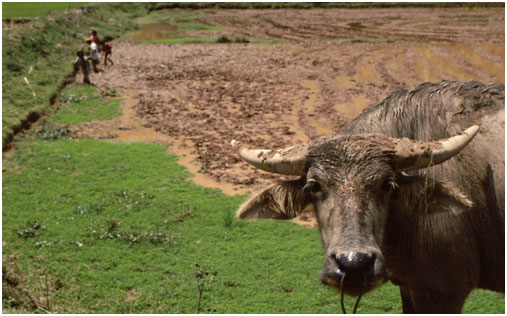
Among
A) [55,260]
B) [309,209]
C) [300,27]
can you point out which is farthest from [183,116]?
[300,27]

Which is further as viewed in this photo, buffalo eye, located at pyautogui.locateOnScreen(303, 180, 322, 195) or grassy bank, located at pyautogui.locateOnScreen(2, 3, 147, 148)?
grassy bank, located at pyautogui.locateOnScreen(2, 3, 147, 148)

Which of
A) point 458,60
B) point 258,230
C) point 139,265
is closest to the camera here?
point 139,265

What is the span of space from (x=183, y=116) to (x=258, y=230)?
21.0ft

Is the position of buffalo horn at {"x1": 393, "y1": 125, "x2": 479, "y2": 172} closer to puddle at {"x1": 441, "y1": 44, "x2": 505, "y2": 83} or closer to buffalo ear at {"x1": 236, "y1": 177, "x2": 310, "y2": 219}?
buffalo ear at {"x1": 236, "y1": 177, "x2": 310, "y2": 219}

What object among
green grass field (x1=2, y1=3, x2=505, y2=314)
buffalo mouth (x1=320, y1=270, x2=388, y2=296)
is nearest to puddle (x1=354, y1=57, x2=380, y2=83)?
green grass field (x1=2, y1=3, x2=505, y2=314)

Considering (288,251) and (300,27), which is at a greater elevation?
(300,27)

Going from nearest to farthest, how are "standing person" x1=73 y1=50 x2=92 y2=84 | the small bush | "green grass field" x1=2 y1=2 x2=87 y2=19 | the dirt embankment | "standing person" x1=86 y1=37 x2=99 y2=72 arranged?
the dirt embankment → "standing person" x1=73 y1=50 x2=92 y2=84 → "standing person" x1=86 y1=37 x2=99 y2=72 → the small bush → "green grass field" x1=2 y1=2 x2=87 y2=19

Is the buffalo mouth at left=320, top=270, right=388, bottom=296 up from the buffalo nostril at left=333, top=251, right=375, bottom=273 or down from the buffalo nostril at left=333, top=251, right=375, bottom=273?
down

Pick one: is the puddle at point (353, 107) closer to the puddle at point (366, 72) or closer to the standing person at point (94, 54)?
the puddle at point (366, 72)

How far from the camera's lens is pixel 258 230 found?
8273mm

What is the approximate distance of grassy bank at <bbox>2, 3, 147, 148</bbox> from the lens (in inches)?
533

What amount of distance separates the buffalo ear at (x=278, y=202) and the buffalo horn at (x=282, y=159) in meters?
0.14

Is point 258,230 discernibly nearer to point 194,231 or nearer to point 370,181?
point 194,231

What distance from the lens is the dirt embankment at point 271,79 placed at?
12.5m
